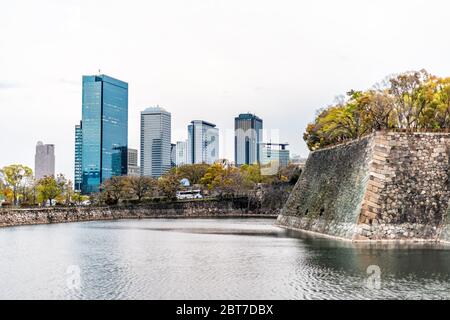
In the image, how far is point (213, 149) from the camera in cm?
14962

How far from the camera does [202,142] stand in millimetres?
177250

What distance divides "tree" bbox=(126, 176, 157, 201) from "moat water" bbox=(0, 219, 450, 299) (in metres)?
57.0

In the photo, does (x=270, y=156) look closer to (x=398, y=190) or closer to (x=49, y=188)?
(x=49, y=188)

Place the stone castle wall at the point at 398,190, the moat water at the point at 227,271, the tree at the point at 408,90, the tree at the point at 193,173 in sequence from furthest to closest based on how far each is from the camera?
the tree at the point at 193,173 → the tree at the point at 408,90 → the stone castle wall at the point at 398,190 → the moat water at the point at 227,271

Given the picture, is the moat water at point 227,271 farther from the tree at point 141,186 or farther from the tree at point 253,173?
the tree at point 253,173

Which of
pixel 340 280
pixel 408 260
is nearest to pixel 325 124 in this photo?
pixel 408 260

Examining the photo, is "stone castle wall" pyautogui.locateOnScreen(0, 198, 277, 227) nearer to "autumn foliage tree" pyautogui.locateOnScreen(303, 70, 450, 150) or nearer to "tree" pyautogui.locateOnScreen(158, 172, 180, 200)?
"tree" pyautogui.locateOnScreen(158, 172, 180, 200)

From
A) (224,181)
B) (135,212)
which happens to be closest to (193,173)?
(224,181)

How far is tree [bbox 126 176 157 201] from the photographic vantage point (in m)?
90.1

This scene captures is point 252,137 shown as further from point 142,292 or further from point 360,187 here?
point 142,292

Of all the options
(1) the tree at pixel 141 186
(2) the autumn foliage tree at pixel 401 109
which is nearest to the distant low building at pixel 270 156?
(1) the tree at pixel 141 186

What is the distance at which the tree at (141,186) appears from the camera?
9012 cm

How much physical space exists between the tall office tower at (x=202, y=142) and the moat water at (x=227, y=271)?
4605 inches
